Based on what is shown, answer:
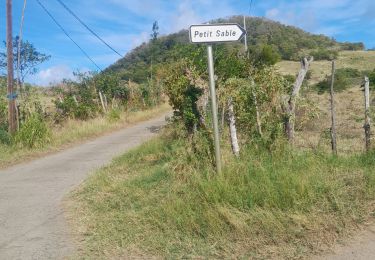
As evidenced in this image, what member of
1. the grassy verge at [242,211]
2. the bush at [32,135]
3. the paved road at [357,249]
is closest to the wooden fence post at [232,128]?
the grassy verge at [242,211]

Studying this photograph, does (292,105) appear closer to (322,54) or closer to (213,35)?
(213,35)

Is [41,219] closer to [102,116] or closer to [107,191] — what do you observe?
[107,191]

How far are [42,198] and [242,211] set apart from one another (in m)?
4.06

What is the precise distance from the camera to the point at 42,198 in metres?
7.52

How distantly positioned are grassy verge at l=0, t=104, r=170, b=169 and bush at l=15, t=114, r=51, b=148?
0.21m

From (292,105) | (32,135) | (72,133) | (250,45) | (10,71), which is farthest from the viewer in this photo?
(250,45)

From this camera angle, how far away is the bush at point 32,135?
42.3ft

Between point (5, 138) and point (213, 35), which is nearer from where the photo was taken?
point (213, 35)

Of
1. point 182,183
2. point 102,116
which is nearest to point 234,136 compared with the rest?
point 182,183

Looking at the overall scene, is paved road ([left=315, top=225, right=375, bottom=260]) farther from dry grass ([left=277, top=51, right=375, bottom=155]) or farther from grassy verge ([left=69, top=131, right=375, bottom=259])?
dry grass ([left=277, top=51, right=375, bottom=155])

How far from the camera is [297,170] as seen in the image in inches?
223

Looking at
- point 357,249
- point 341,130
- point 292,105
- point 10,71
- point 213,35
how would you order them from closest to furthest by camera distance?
point 357,249 < point 213,35 < point 292,105 < point 341,130 < point 10,71

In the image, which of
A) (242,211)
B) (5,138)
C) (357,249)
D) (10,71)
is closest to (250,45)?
(10,71)

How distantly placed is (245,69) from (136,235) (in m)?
3.87
